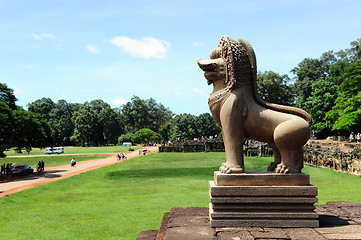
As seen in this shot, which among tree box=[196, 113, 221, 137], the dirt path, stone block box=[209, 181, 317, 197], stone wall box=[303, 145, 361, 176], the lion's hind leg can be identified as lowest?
the dirt path

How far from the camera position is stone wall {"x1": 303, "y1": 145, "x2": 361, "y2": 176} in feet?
50.9

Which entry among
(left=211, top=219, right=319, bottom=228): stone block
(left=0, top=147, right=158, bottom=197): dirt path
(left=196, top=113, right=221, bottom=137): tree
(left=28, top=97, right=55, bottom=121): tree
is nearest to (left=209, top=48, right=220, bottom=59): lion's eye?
(left=211, top=219, right=319, bottom=228): stone block

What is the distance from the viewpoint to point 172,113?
292 ft

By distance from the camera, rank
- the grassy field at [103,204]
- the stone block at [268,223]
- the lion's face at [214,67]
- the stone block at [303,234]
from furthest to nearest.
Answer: the grassy field at [103,204] < the lion's face at [214,67] < the stone block at [268,223] < the stone block at [303,234]

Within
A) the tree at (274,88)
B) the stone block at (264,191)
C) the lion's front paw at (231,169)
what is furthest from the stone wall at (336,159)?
the tree at (274,88)

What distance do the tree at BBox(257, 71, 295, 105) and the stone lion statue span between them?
45.4 meters

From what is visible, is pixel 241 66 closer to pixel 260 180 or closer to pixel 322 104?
pixel 260 180

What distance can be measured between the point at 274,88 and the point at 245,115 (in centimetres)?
4871

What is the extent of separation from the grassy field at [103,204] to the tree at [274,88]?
3538 cm

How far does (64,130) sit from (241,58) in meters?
72.9

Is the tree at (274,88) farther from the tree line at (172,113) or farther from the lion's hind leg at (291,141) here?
the lion's hind leg at (291,141)

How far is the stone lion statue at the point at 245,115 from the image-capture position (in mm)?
4426

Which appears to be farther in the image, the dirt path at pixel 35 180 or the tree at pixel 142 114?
the tree at pixel 142 114

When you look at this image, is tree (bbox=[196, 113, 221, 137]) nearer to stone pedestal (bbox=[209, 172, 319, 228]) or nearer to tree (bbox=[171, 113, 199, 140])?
tree (bbox=[171, 113, 199, 140])
